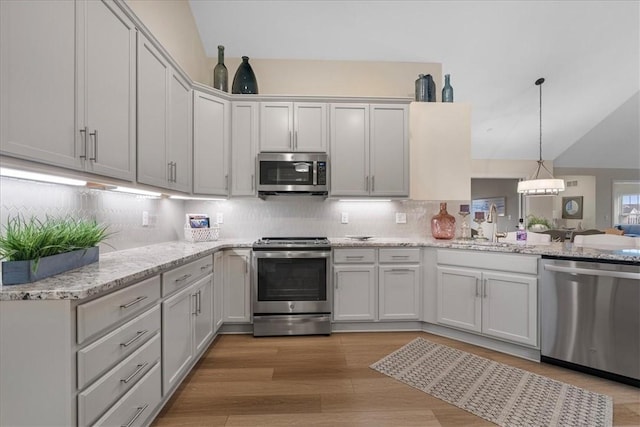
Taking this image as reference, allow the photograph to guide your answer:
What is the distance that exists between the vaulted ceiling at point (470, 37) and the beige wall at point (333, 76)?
0.09 meters

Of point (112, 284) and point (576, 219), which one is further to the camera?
point (576, 219)

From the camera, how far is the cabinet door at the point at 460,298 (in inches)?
106

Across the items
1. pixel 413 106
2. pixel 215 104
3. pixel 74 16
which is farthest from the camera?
pixel 413 106

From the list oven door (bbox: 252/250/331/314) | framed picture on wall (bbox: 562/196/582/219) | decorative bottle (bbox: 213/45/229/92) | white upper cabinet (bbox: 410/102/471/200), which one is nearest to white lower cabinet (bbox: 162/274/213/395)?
oven door (bbox: 252/250/331/314)

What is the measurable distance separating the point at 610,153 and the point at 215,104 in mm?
9548

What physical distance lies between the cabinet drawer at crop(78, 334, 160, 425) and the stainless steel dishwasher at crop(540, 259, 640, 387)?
2.85m

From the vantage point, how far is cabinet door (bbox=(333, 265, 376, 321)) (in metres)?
2.97

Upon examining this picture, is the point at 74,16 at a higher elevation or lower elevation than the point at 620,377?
higher

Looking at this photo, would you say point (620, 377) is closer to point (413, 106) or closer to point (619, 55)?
point (413, 106)

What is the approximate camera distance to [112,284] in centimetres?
123

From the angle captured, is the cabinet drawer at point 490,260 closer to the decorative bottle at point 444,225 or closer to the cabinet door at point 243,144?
the decorative bottle at point 444,225

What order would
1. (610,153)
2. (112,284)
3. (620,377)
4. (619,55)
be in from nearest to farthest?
(112,284), (620,377), (619,55), (610,153)

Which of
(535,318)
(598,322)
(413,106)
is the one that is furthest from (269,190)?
(598,322)

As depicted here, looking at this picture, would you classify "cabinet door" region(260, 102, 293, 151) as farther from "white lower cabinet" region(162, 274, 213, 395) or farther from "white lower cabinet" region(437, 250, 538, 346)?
"white lower cabinet" region(437, 250, 538, 346)
